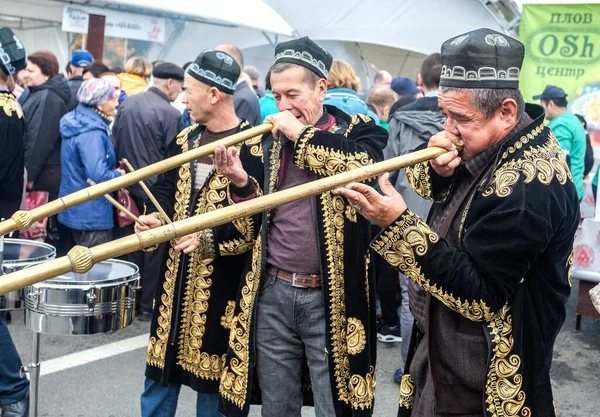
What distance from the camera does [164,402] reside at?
149 inches

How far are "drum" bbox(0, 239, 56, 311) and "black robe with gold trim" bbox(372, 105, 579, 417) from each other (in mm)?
1991

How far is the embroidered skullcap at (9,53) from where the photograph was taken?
4238 mm

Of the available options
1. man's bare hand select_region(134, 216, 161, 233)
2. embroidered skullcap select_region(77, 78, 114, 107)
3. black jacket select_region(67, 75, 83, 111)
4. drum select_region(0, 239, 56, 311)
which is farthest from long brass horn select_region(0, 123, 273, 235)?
black jacket select_region(67, 75, 83, 111)

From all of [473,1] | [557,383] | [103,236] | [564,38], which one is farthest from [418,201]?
[473,1]

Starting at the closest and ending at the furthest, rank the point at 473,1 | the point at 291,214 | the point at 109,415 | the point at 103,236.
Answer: the point at 291,214, the point at 109,415, the point at 103,236, the point at 473,1

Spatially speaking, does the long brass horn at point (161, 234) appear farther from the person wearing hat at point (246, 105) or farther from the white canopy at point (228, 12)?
the white canopy at point (228, 12)

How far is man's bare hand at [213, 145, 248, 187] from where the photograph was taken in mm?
3010

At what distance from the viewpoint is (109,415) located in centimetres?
463

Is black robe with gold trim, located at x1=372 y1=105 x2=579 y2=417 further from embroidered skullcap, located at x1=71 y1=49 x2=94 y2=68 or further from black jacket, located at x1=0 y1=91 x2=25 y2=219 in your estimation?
embroidered skullcap, located at x1=71 y1=49 x2=94 y2=68

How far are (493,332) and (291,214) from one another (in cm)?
114

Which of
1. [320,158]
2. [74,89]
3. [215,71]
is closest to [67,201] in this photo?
[320,158]

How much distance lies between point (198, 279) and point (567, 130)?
5.40 metres

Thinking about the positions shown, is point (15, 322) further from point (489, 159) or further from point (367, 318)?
point (489, 159)

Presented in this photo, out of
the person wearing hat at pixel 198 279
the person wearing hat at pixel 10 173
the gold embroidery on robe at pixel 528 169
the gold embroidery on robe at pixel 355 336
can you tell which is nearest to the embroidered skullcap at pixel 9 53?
the person wearing hat at pixel 10 173
